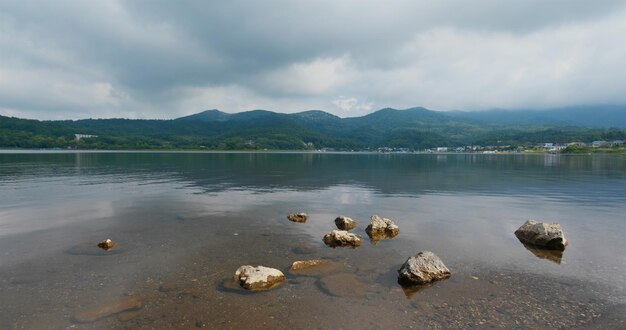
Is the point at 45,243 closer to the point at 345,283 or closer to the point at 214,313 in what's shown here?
the point at 214,313

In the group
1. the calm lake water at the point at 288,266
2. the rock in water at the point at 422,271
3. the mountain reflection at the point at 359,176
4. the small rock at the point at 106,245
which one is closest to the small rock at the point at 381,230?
the calm lake water at the point at 288,266

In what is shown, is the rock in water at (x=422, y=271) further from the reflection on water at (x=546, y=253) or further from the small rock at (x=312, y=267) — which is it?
the reflection on water at (x=546, y=253)

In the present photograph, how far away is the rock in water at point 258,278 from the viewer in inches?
597

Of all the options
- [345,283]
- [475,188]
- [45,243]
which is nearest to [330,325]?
[345,283]

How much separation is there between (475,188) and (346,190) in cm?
2148

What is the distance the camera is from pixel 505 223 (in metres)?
28.5

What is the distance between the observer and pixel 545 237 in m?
21.6

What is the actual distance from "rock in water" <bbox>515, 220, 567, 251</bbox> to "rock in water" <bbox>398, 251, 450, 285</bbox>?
947 cm

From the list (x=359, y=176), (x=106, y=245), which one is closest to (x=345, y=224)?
(x=106, y=245)

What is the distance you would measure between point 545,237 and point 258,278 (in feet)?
62.9

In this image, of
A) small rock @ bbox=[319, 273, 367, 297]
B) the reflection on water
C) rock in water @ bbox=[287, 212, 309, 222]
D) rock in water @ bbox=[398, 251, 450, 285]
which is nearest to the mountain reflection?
rock in water @ bbox=[287, 212, 309, 222]

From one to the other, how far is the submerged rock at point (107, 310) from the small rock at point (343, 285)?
8216mm

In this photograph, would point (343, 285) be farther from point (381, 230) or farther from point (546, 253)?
point (546, 253)

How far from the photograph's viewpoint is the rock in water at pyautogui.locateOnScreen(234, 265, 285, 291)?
1517 centimetres
